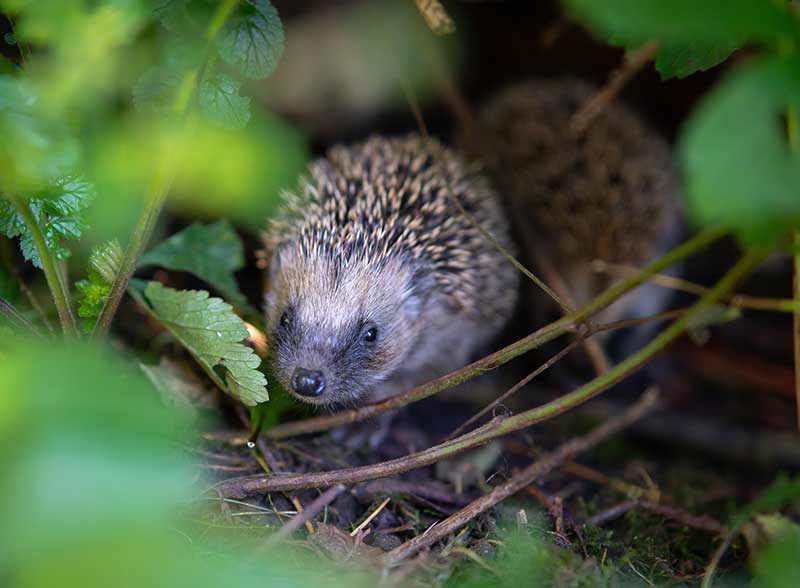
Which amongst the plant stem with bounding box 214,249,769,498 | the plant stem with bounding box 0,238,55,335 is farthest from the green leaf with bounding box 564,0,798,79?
the plant stem with bounding box 0,238,55,335

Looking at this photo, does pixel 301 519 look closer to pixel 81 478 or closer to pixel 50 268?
pixel 81 478

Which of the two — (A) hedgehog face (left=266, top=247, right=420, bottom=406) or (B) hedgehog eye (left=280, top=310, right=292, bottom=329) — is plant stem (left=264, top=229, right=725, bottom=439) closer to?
(A) hedgehog face (left=266, top=247, right=420, bottom=406)

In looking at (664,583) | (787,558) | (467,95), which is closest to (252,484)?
(664,583)

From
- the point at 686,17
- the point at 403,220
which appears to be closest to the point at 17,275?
the point at 403,220

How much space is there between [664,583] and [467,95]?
3.93 m

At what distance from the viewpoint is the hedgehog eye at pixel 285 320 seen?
298 cm

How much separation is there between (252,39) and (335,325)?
1.15 metres

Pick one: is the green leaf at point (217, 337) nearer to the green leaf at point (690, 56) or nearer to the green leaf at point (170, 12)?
the green leaf at point (170, 12)

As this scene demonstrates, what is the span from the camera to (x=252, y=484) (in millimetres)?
2465

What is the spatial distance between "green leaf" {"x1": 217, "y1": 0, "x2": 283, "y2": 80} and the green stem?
2.1 inches

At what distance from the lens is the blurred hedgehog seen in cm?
437

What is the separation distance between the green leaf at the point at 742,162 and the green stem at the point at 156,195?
4.47 feet

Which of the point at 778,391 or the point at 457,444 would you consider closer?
the point at 457,444

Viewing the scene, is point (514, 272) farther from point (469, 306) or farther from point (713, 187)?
point (713, 187)
